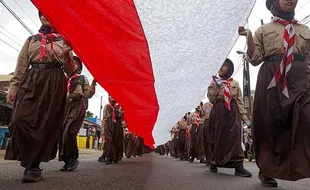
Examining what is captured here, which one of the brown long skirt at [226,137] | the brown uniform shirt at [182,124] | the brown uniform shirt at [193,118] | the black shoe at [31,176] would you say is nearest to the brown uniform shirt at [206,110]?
the brown uniform shirt at [193,118]

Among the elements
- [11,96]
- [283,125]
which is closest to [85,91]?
[11,96]

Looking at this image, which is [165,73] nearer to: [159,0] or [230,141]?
[159,0]

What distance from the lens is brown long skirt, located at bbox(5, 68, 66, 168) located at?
3639 mm

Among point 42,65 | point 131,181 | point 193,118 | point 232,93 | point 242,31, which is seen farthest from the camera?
point 193,118

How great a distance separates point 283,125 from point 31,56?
2.91m

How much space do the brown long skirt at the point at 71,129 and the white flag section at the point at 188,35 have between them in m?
2.07

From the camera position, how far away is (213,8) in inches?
106

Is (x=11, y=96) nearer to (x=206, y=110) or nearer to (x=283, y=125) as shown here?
(x=283, y=125)

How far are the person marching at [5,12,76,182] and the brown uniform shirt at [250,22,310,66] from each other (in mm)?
2030

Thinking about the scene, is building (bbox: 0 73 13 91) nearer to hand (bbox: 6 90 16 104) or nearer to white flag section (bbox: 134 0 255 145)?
hand (bbox: 6 90 16 104)

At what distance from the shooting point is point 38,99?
385 cm

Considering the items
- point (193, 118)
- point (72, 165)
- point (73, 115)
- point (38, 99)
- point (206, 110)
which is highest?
point (193, 118)

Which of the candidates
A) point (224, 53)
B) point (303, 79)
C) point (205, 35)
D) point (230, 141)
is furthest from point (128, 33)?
point (230, 141)

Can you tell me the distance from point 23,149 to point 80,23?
169 centimetres
